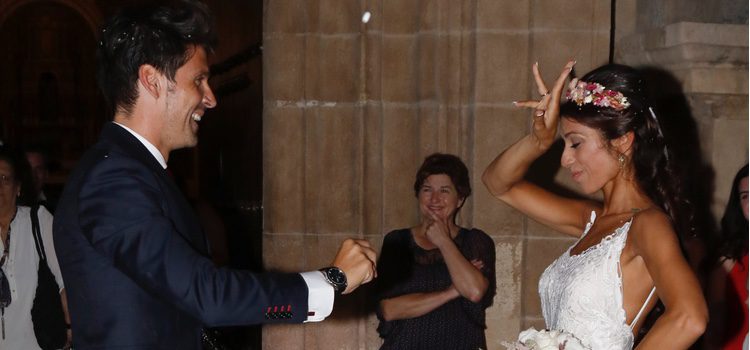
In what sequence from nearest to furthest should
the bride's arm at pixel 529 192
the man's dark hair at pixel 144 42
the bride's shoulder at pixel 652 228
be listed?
the man's dark hair at pixel 144 42 → the bride's shoulder at pixel 652 228 → the bride's arm at pixel 529 192

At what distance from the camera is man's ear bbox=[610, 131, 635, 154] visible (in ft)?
10.5

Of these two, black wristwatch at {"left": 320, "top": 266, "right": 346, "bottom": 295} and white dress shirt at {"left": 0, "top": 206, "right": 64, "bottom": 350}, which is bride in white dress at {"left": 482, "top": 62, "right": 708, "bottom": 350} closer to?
black wristwatch at {"left": 320, "top": 266, "right": 346, "bottom": 295}

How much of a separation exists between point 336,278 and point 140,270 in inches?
19.5

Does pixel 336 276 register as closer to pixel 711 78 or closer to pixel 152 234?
pixel 152 234

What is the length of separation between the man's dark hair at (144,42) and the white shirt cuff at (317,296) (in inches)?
26.2

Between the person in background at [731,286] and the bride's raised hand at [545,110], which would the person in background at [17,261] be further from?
the person in background at [731,286]

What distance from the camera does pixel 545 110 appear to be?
3.36 metres

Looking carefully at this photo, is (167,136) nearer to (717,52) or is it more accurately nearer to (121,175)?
(121,175)

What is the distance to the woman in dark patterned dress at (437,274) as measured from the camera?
4445mm

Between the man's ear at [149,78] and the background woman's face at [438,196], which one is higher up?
the man's ear at [149,78]

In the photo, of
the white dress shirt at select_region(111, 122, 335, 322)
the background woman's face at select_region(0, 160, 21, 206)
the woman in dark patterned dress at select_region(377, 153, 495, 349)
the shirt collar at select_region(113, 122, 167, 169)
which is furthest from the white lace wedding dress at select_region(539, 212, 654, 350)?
the background woman's face at select_region(0, 160, 21, 206)

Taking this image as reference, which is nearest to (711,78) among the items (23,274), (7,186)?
(23,274)

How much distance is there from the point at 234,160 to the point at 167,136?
413 centimetres

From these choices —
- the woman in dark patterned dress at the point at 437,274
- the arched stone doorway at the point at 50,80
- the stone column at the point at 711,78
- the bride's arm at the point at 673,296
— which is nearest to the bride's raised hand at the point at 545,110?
the bride's arm at the point at 673,296
